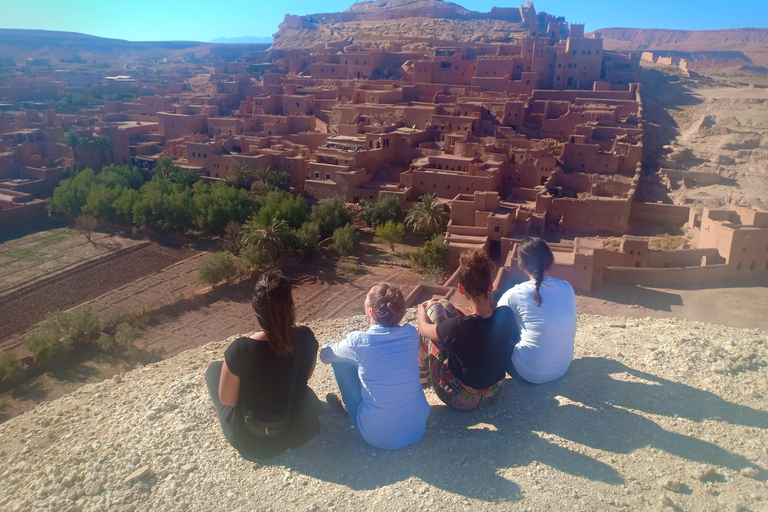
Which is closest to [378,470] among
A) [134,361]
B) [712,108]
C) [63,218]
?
[134,361]

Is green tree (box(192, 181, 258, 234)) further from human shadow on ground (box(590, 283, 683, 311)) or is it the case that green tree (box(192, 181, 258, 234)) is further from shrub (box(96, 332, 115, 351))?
human shadow on ground (box(590, 283, 683, 311))

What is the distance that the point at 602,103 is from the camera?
2305 centimetres

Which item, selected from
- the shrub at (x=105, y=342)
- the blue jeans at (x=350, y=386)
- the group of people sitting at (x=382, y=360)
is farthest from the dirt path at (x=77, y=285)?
the blue jeans at (x=350, y=386)

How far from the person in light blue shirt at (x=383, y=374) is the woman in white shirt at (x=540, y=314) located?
3.47 ft

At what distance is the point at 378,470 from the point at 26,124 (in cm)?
3261

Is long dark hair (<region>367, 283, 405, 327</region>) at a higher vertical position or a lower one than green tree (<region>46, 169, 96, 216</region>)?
higher

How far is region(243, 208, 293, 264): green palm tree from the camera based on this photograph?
1605 centimetres

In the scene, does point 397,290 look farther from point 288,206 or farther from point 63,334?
point 288,206

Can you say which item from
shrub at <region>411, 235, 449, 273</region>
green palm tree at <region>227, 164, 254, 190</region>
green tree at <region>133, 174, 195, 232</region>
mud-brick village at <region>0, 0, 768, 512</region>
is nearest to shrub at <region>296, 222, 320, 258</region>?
mud-brick village at <region>0, 0, 768, 512</region>

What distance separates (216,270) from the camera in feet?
47.6

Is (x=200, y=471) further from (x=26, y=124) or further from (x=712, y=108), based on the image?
(x=26, y=124)

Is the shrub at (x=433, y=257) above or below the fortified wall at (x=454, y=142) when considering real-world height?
below

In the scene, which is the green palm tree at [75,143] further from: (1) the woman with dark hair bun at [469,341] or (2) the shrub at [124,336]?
(1) the woman with dark hair bun at [469,341]

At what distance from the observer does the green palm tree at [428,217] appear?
16.6m
